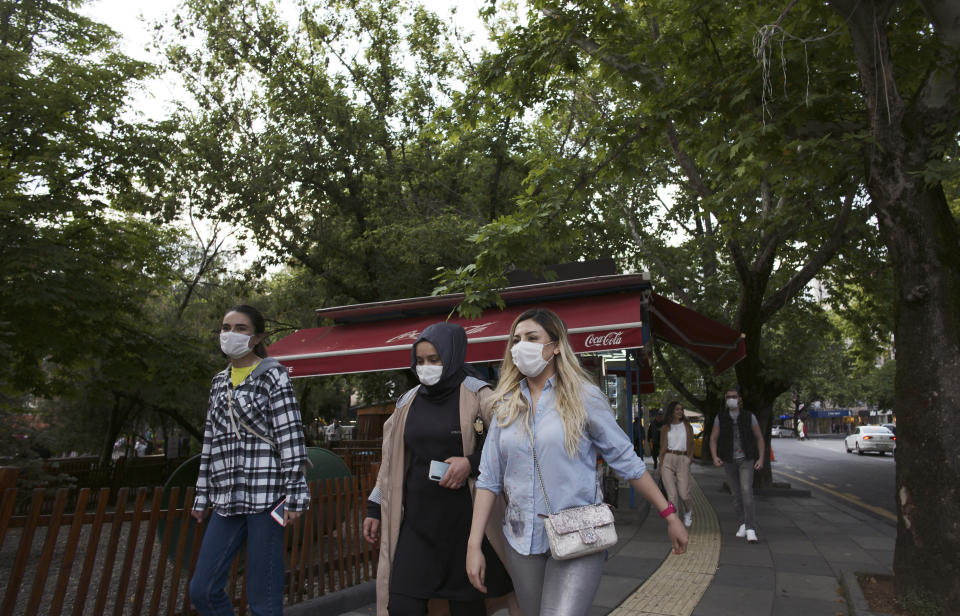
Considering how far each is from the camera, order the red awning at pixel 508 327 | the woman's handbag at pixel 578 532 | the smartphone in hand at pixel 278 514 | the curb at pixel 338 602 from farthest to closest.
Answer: the red awning at pixel 508 327 < the curb at pixel 338 602 < the smartphone in hand at pixel 278 514 < the woman's handbag at pixel 578 532

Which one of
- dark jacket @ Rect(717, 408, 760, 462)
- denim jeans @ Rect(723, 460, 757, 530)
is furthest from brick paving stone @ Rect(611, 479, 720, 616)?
dark jacket @ Rect(717, 408, 760, 462)

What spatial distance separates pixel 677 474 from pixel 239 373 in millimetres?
7216

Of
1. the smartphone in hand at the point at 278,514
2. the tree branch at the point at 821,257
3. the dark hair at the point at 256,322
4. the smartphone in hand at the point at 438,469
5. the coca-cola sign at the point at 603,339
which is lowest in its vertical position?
the smartphone in hand at the point at 278,514

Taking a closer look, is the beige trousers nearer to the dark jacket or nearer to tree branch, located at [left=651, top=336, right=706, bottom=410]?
the dark jacket

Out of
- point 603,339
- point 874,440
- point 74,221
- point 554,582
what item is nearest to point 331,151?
point 74,221

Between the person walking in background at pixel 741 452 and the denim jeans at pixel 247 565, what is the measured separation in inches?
243

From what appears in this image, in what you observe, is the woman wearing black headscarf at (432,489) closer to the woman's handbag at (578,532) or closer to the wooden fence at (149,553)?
the woman's handbag at (578,532)

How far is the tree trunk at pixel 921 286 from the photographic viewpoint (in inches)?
192

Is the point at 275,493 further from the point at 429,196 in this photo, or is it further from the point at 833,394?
the point at 833,394

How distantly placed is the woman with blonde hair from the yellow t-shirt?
1511 millimetres

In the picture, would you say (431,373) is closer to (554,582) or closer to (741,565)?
(554,582)

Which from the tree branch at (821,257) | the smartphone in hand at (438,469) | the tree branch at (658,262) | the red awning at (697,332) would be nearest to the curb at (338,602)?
the smartphone in hand at (438,469)

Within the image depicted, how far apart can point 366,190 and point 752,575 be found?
510 inches

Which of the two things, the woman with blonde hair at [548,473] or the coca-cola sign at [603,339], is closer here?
the woman with blonde hair at [548,473]
